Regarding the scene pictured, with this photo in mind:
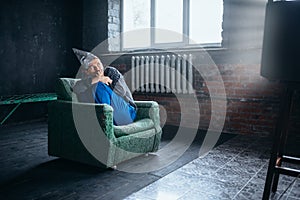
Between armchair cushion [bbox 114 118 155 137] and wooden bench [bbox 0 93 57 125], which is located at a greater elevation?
wooden bench [bbox 0 93 57 125]

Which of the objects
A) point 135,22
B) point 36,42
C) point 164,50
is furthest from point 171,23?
point 36,42

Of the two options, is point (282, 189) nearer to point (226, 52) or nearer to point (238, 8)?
point (226, 52)

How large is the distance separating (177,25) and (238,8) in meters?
1.13

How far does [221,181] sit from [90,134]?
116cm

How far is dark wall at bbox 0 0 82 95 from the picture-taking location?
14.6ft

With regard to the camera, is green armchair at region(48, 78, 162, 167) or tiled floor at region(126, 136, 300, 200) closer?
tiled floor at region(126, 136, 300, 200)

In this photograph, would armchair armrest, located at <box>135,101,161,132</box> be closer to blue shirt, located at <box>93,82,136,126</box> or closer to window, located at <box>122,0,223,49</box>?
blue shirt, located at <box>93,82,136,126</box>

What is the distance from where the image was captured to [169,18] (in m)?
4.80

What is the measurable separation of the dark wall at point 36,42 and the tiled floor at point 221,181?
→ 11.0 ft

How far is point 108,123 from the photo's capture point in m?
2.37

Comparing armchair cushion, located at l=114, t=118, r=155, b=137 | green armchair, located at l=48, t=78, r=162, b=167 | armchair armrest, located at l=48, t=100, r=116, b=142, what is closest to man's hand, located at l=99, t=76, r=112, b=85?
green armchair, located at l=48, t=78, r=162, b=167

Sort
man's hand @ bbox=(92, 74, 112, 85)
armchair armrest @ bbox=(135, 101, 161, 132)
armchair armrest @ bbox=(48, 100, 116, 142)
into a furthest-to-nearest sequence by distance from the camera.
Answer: armchair armrest @ bbox=(135, 101, 161, 132), man's hand @ bbox=(92, 74, 112, 85), armchair armrest @ bbox=(48, 100, 116, 142)

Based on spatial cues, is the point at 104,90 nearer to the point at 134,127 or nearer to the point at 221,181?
the point at 134,127

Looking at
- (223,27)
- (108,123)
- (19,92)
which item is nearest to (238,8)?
(223,27)
